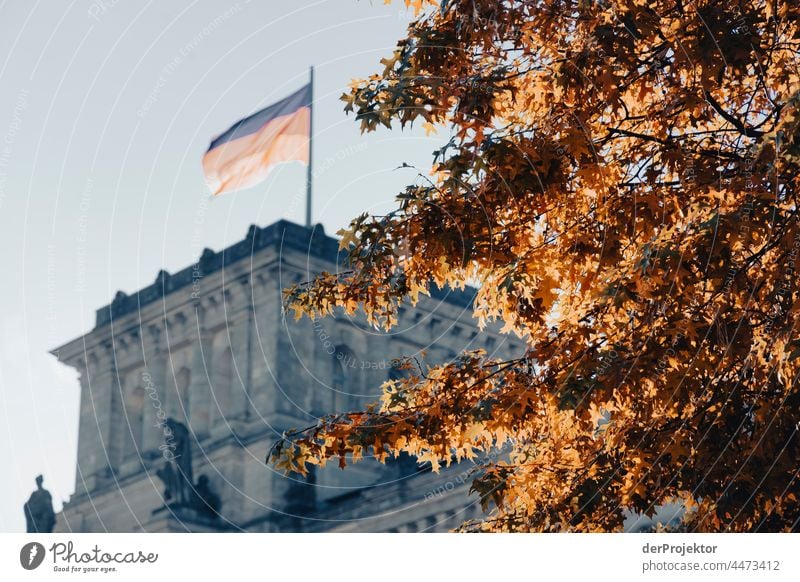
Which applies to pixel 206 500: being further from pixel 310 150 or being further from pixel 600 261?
pixel 600 261

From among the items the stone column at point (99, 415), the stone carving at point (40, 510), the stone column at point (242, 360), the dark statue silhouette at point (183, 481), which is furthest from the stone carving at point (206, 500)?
the stone column at point (99, 415)

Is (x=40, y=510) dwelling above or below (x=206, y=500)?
above

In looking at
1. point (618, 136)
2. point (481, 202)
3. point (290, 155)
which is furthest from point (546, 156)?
point (290, 155)

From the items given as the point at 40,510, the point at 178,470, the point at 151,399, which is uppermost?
the point at 151,399

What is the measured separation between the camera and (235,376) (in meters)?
72.6

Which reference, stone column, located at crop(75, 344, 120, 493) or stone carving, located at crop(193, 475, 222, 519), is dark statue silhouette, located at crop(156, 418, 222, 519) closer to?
stone carving, located at crop(193, 475, 222, 519)

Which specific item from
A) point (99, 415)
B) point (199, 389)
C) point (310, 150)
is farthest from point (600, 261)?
point (99, 415)

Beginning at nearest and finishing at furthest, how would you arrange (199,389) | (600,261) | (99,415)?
(600,261) → (199,389) → (99,415)

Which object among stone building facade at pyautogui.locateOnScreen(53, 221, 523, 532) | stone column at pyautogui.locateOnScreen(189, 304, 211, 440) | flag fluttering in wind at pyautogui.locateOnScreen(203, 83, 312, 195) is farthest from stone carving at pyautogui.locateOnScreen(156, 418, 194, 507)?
flag fluttering in wind at pyautogui.locateOnScreen(203, 83, 312, 195)

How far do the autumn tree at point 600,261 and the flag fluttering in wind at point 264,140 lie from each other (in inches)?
1082
